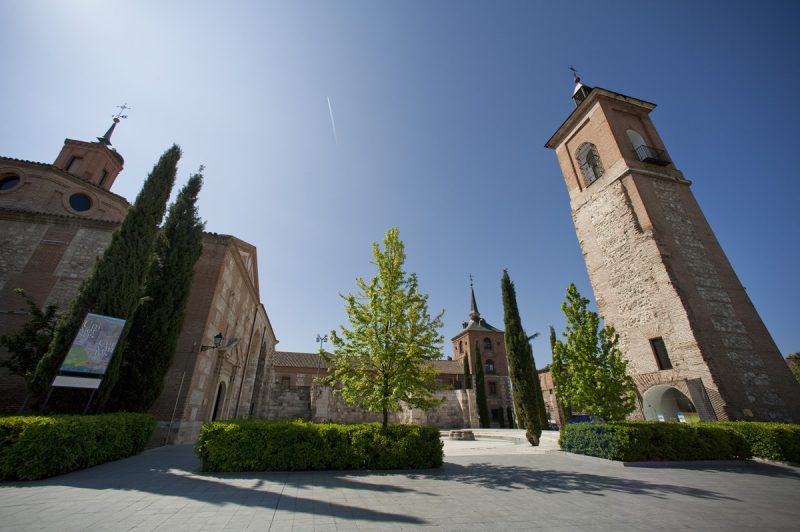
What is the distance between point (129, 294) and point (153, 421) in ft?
15.5

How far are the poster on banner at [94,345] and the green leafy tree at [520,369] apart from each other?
1855 cm

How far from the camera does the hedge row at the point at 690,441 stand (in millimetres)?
9742

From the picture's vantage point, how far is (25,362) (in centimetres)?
994

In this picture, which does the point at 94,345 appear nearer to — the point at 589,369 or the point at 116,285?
the point at 116,285

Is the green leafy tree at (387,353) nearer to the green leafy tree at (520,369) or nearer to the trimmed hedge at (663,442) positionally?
the trimmed hedge at (663,442)

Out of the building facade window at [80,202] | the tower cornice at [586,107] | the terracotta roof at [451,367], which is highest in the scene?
the tower cornice at [586,107]

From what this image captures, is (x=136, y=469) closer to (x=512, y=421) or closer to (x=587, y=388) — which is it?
(x=587, y=388)

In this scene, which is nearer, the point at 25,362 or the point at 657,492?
the point at 657,492

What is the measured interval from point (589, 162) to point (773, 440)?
1819 cm

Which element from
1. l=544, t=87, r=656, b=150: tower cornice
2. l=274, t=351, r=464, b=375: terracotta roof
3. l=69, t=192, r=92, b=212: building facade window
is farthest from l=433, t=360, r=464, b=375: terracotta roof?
l=69, t=192, r=92, b=212: building facade window

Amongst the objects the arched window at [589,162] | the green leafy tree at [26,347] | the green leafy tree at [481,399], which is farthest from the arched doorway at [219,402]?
the arched window at [589,162]

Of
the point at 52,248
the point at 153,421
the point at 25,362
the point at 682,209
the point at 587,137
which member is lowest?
the point at 153,421

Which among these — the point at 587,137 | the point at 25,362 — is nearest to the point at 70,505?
the point at 25,362

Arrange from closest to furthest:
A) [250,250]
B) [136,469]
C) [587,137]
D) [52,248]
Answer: [136,469] → [52,248] → [587,137] → [250,250]
